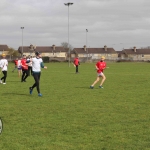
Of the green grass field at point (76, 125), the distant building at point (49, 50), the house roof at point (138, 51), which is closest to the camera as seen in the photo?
the green grass field at point (76, 125)

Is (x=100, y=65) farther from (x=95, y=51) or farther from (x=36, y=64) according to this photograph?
(x=95, y=51)

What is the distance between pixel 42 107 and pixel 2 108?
1318mm

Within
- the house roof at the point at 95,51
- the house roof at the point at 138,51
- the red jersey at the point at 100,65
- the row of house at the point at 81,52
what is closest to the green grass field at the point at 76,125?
the red jersey at the point at 100,65

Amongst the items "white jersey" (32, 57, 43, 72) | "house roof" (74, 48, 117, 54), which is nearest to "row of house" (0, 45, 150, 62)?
"house roof" (74, 48, 117, 54)

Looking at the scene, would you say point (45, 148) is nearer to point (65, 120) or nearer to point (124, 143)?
point (124, 143)

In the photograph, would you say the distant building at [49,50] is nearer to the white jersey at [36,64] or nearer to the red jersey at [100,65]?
the red jersey at [100,65]

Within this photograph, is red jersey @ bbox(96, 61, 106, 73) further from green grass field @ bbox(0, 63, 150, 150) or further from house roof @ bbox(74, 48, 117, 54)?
house roof @ bbox(74, 48, 117, 54)

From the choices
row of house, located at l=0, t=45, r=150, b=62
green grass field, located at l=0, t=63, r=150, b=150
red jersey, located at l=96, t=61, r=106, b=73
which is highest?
row of house, located at l=0, t=45, r=150, b=62

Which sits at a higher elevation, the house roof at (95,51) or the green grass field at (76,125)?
the house roof at (95,51)

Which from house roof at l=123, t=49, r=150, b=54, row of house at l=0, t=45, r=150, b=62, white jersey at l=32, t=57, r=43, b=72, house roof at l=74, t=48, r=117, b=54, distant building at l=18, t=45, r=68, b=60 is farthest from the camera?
house roof at l=123, t=49, r=150, b=54

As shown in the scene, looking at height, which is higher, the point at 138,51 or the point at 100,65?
the point at 138,51

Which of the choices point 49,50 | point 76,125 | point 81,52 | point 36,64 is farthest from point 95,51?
point 76,125

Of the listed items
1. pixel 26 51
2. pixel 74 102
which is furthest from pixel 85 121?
pixel 26 51

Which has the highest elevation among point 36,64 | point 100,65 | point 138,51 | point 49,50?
point 49,50
